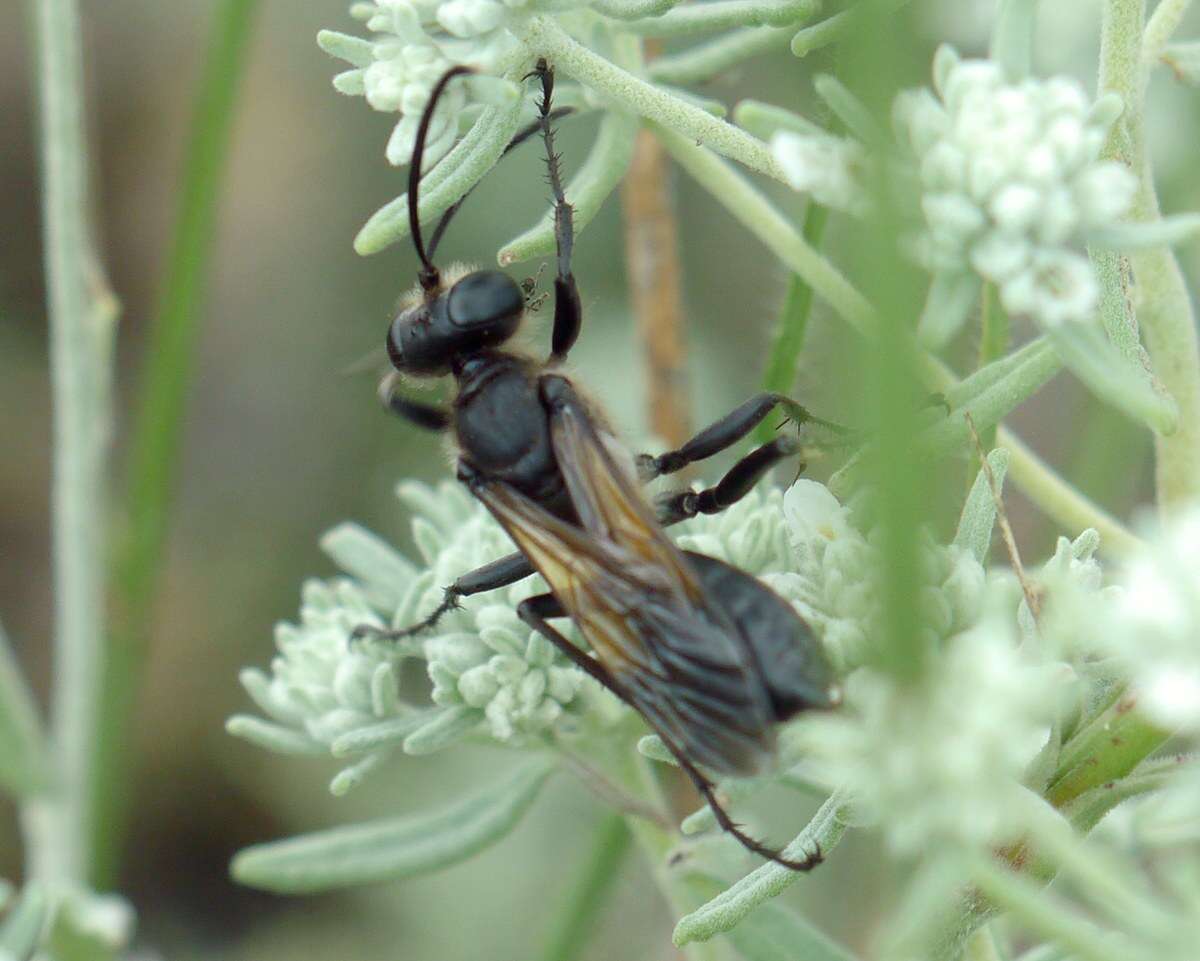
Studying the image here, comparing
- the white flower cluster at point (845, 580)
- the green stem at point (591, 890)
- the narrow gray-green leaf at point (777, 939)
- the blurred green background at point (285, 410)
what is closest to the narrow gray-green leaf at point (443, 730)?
the narrow gray-green leaf at point (777, 939)

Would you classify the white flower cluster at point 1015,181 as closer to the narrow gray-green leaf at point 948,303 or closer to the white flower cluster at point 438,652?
the narrow gray-green leaf at point 948,303

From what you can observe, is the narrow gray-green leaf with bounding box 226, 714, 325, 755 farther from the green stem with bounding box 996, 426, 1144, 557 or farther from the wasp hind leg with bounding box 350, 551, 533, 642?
the green stem with bounding box 996, 426, 1144, 557

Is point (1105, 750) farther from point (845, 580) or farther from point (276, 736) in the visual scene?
point (276, 736)

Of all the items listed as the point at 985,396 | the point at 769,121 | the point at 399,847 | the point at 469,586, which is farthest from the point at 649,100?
the point at 399,847

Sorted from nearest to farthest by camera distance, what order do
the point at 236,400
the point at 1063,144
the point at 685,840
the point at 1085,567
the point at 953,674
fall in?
the point at 953,674 < the point at 1063,144 < the point at 1085,567 < the point at 685,840 < the point at 236,400

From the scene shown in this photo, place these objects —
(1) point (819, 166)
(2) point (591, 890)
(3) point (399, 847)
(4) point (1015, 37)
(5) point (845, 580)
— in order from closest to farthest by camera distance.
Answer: (1) point (819, 166) < (4) point (1015, 37) < (5) point (845, 580) < (3) point (399, 847) < (2) point (591, 890)

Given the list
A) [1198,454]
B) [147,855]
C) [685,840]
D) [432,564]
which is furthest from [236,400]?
[1198,454]

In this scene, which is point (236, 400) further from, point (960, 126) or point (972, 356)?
point (960, 126)
